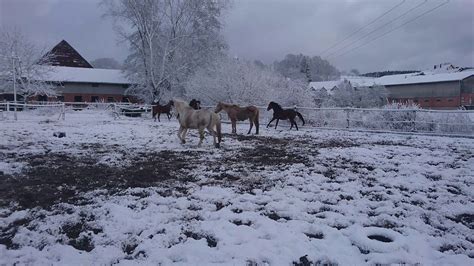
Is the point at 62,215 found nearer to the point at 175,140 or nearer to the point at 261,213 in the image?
the point at 261,213

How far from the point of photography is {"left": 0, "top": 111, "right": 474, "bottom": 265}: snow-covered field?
11.0 ft

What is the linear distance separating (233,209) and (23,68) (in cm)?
3949

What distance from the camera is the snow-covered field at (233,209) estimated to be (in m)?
3.36

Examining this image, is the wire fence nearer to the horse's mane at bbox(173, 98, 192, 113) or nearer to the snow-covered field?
the snow-covered field

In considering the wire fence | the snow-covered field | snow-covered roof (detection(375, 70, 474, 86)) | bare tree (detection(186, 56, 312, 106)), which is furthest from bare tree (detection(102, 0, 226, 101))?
snow-covered roof (detection(375, 70, 474, 86))

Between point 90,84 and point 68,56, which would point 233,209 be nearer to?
point 90,84

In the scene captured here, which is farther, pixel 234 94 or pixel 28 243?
pixel 234 94

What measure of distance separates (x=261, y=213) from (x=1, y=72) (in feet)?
132

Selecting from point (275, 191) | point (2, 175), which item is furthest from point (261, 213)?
point (2, 175)

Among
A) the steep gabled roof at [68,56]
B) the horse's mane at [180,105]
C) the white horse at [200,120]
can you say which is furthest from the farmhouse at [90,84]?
the white horse at [200,120]

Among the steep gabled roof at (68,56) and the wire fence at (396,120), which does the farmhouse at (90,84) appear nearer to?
the steep gabled roof at (68,56)

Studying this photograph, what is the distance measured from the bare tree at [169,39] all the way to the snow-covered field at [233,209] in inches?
973

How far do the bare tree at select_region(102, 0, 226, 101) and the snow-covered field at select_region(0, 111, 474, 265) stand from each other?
24.7 meters

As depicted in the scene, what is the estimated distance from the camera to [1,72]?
115 ft
